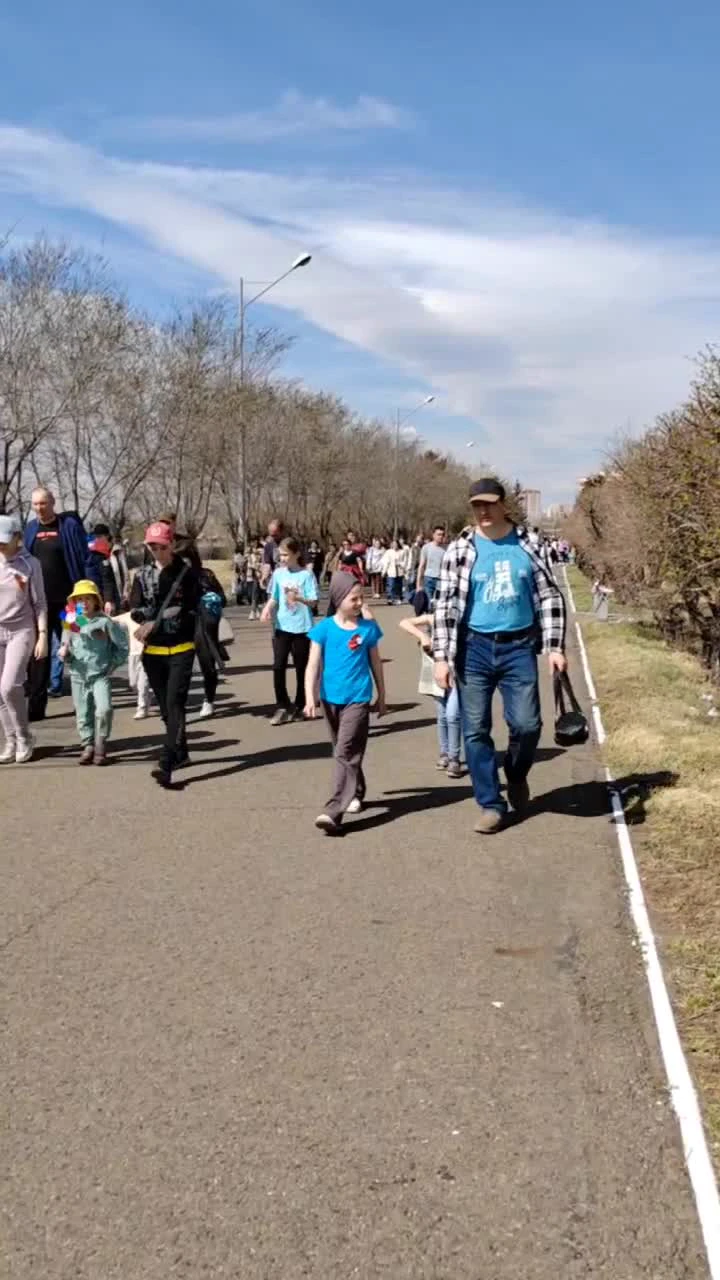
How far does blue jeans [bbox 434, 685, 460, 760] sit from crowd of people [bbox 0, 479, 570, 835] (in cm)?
1

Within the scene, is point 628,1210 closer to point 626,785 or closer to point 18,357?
point 626,785

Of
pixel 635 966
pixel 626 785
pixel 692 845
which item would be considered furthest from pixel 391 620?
pixel 635 966

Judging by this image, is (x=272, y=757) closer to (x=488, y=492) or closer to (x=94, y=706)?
(x=94, y=706)

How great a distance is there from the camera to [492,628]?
7168 mm

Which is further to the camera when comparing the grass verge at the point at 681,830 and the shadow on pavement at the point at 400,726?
the shadow on pavement at the point at 400,726

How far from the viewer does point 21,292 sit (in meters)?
28.1

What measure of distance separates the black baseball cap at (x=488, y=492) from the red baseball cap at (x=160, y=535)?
104 inches

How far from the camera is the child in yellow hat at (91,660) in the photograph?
9.52m

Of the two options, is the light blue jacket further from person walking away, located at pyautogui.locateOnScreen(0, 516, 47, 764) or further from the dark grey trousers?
the dark grey trousers

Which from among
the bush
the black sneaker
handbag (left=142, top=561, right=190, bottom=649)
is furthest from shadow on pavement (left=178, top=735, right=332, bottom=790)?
the bush

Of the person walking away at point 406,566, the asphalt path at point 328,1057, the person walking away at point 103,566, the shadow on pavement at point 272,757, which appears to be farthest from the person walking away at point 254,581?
the asphalt path at point 328,1057

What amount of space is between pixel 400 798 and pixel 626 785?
1614mm

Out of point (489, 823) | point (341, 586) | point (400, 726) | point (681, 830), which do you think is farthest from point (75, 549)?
point (681, 830)

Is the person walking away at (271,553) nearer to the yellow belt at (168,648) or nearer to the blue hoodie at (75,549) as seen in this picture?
the blue hoodie at (75,549)
